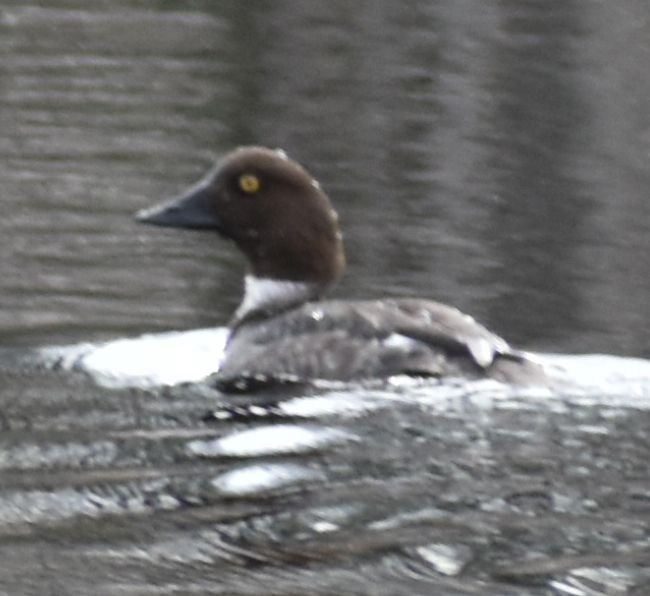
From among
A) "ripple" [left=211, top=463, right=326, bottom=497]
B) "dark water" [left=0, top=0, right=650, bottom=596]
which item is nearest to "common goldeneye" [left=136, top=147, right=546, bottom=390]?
"dark water" [left=0, top=0, right=650, bottom=596]

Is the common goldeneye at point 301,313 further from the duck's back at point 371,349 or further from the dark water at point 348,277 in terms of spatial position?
the dark water at point 348,277

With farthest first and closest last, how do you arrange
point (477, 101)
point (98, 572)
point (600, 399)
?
1. point (477, 101)
2. point (600, 399)
3. point (98, 572)

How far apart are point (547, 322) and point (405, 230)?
5.17 feet

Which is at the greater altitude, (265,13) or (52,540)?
(265,13)

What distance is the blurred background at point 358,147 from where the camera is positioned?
10961mm

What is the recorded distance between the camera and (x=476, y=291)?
11.1m

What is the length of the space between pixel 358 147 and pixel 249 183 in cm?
461

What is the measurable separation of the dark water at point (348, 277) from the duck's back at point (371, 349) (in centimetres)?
14

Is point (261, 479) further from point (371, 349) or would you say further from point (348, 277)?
point (348, 277)

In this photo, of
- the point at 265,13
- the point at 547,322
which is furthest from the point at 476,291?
the point at 265,13

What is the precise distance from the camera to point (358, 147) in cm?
1416

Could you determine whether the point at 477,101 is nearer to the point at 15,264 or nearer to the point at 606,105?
the point at 606,105

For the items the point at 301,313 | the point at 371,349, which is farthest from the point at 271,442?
the point at 301,313

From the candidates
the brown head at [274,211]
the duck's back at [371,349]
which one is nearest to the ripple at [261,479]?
the duck's back at [371,349]
